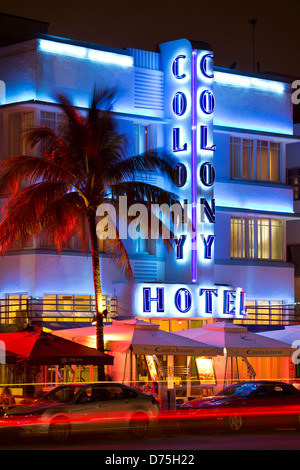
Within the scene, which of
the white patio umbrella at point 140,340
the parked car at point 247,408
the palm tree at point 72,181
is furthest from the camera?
the white patio umbrella at point 140,340

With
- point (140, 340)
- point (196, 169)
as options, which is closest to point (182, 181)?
point (196, 169)

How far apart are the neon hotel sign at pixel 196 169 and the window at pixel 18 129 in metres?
5.57

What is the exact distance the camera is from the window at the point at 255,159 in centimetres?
3719

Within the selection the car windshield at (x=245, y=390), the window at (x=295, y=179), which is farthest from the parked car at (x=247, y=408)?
the window at (x=295, y=179)

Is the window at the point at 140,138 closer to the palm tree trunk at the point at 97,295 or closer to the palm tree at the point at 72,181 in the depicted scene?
the palm tree at the point at 72,181

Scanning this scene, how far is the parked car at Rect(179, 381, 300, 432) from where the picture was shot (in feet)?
75.3

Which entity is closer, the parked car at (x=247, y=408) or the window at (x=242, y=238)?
the parked car at (x=247, y=408)

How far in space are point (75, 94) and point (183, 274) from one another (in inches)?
314

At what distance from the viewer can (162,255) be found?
3453 centimetres

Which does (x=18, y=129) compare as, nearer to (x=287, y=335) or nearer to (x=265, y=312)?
(x=287, y=335)

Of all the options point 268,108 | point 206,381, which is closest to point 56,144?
point 206,381

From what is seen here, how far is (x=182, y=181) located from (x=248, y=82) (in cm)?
676

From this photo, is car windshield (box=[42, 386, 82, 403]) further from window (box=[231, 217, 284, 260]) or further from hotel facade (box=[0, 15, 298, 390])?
window (box=[231, 217, 284, 260])

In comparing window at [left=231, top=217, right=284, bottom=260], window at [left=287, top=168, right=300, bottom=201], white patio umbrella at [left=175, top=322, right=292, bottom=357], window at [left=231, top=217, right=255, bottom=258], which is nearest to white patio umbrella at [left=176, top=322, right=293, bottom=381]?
white patio umbrella at [left=175, top=322, right=292, bottom=357]
